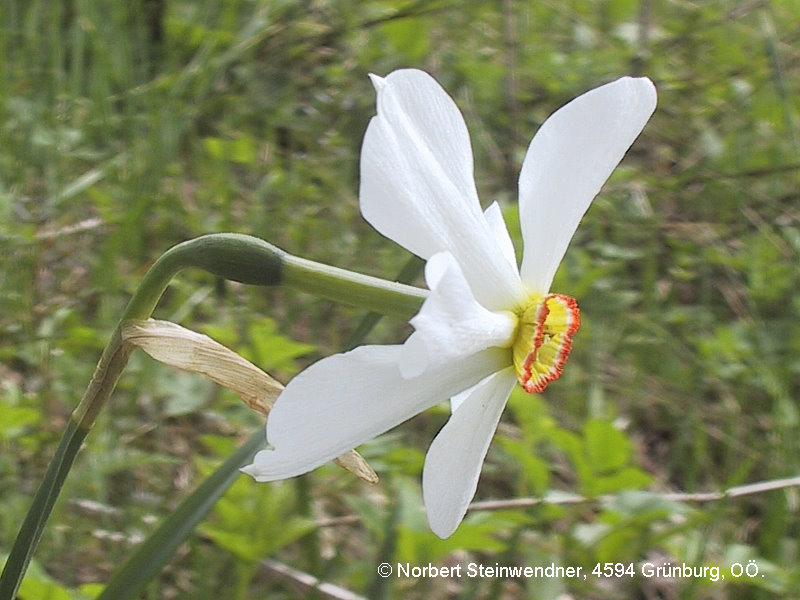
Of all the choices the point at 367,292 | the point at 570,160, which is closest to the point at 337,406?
the point at 367,292

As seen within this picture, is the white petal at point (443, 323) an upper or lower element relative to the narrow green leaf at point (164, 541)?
upper

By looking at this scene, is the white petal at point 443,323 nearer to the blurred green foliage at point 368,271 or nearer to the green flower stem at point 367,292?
the green flower stem at point 367,292

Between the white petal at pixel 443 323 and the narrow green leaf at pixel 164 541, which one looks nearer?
the white petal at pixel 443 323

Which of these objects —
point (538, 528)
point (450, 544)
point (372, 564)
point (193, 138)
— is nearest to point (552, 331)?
point (450, 544)

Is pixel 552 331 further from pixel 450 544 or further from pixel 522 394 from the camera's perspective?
pixel 522 394

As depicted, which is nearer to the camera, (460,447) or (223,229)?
(460,447)

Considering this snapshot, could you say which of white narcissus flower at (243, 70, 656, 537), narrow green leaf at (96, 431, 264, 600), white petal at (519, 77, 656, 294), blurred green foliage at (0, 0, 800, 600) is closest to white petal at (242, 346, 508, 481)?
white narcissus flower at (243, 70, 656, 537)

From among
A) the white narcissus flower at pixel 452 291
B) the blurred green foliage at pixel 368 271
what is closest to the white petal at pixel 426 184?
the white narcissus flower at pixel 452 291
